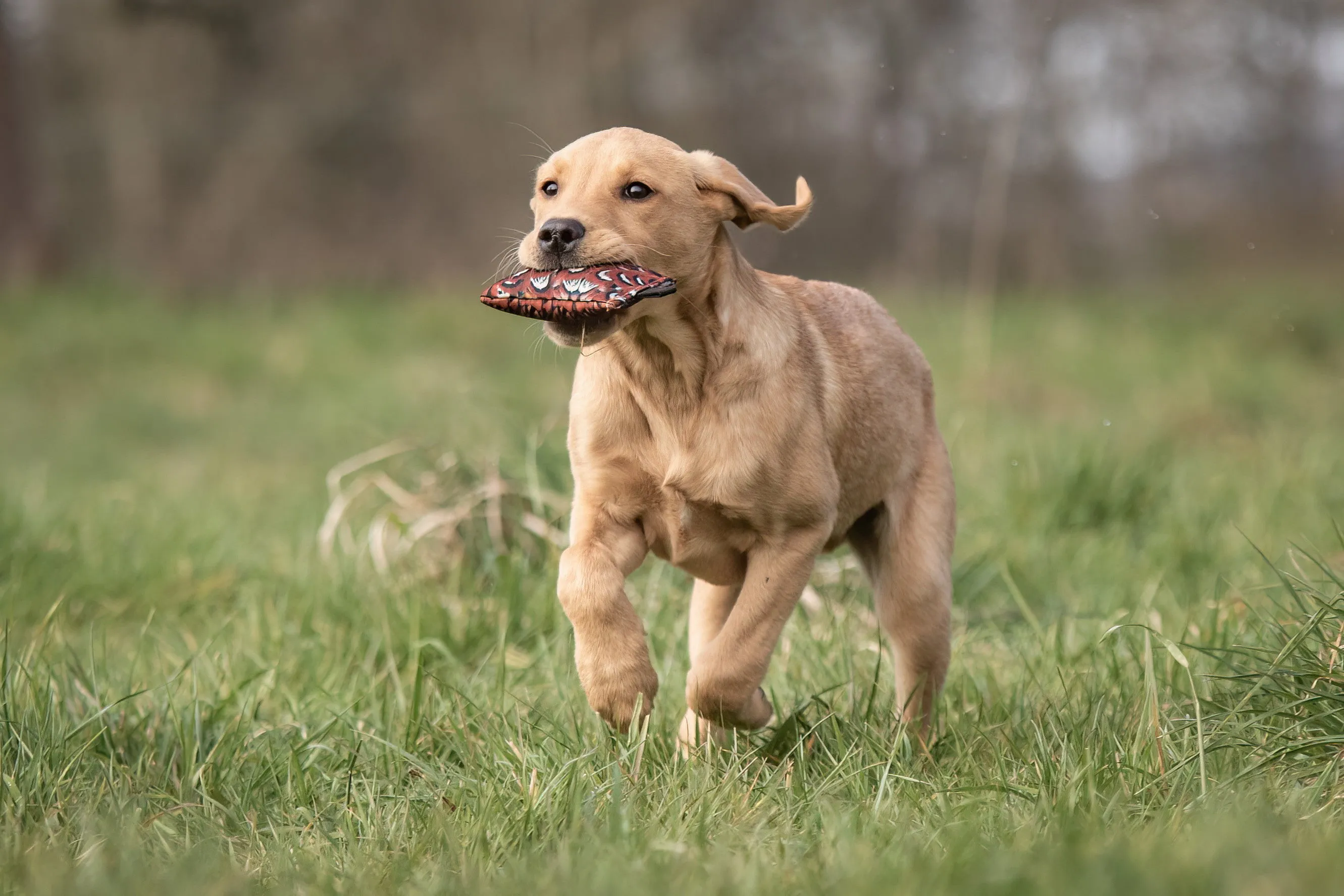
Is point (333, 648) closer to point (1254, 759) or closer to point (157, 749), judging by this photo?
point (157, 749)

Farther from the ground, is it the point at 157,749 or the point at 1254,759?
the point at 1254,759

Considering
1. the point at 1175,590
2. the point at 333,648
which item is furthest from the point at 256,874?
the point at 1175,590

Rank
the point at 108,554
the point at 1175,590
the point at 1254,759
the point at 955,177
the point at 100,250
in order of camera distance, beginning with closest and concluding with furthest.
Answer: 1. the point at 1254,759
2. the point at 1175,590
3. the point at 108,554
4. the point at 955,177
5. the point at 100,250

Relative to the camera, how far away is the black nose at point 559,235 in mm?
3150

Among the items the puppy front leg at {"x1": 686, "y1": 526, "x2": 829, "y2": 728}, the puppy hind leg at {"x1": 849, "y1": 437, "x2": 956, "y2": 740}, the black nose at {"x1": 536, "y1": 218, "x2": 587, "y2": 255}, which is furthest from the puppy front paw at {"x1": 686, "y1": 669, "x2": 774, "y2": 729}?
the black nose at {"x1": 536, "y1": 218, "x2": 587, "y2": 255}

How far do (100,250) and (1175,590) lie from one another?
12868 mm

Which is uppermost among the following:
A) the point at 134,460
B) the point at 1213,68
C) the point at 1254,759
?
the point at 1213,68

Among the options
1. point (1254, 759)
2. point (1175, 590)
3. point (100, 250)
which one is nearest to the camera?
point (1254, 759)

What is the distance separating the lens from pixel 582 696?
149 inches

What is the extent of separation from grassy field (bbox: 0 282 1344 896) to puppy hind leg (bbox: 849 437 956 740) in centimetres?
11

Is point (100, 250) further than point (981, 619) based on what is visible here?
Yes

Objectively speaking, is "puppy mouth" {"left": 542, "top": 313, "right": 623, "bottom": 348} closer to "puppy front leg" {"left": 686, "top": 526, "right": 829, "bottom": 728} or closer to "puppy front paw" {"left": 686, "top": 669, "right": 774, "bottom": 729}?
"puppy front leg" {"left": 686, "top": 526, "right": 829, "bottom": 728}

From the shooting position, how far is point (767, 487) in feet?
10.9

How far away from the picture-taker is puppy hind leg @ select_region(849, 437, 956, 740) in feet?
12.2
